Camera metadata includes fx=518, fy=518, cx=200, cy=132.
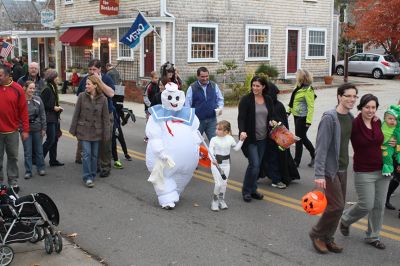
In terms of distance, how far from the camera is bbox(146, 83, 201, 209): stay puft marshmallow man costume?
22.0 ft

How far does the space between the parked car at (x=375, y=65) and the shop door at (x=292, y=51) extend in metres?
7.06

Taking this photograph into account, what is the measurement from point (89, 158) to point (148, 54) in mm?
13455

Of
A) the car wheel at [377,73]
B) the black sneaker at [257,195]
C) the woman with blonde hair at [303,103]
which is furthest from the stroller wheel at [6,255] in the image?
the car wheel at [377,73]

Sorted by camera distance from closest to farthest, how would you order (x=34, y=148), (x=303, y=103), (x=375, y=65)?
(x=34, y=148) → (x=303, y=103) → (x=375, y=65)

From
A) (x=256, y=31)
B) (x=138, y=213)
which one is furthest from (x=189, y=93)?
(x=256, y=31)

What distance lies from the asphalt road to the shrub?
14.9 metres

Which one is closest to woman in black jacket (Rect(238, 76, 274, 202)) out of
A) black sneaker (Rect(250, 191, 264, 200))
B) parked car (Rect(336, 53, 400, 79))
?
black sneaker (Rect(250, 191, 264, 200))

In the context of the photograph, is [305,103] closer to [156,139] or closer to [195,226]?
[156,139]

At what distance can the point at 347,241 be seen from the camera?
575 cm

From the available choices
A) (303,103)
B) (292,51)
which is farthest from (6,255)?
(292,51)

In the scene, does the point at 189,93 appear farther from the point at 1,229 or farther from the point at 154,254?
the point at 1,229

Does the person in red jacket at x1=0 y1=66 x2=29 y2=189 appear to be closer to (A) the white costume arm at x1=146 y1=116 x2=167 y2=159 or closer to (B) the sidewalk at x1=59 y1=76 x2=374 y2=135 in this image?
(A) the white costume arm at x1=146 y1=116 x2=167 y2=159

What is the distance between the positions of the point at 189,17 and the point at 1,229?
1676 cm

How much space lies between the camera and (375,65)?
30.1 m
